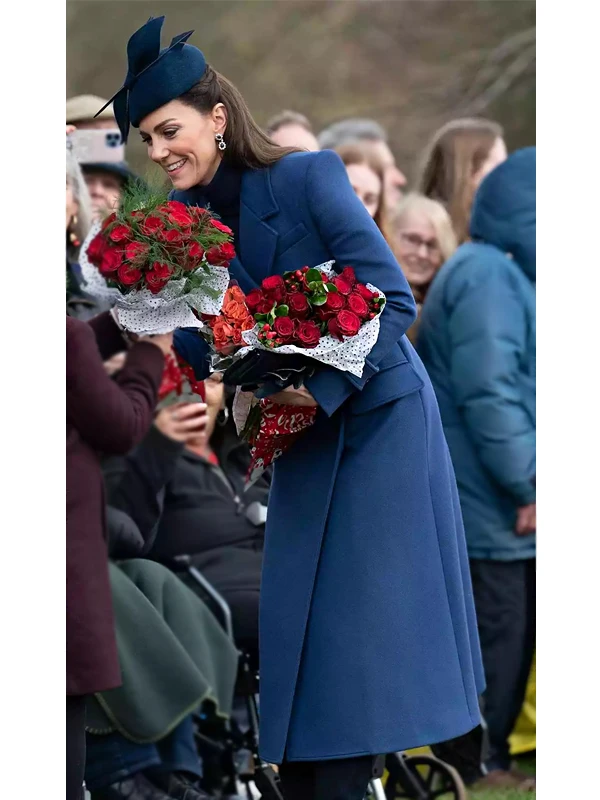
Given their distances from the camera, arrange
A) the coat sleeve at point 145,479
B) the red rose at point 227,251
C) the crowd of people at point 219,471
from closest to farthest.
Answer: the red rose at point 227,251
the crowd of people at point 219,471
the coat sleeve at point 145,479

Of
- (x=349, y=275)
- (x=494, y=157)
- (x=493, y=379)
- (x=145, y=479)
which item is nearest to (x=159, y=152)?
(x=349, y=275)

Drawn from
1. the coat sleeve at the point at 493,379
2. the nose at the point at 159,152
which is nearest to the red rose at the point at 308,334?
the nose at the point at 159,152

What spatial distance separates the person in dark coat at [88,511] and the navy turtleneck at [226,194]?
0.81 meters

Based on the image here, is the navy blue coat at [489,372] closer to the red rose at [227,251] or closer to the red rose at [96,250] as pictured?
the red rose at [96,250]

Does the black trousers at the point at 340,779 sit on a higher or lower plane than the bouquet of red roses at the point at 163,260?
lower

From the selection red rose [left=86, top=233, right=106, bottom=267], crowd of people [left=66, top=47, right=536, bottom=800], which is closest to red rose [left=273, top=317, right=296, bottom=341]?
red rose [left=86, top=233, right=106, bottom=267]

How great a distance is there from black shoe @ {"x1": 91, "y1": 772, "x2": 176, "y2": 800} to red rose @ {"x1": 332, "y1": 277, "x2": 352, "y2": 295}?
6.50 feet

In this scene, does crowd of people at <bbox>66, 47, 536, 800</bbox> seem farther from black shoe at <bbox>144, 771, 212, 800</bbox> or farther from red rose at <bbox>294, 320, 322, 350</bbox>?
red rose at <bbox>294, 320, 322, 350</bbox>

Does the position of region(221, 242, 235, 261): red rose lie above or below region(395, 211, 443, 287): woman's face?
above

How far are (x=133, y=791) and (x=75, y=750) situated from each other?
1.61 feet

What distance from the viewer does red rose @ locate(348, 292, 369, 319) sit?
316 centimetres

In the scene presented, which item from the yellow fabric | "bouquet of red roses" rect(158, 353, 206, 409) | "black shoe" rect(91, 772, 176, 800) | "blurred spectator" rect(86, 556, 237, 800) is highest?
"bouquet of red roses" rect(158, 353, 206, 409)

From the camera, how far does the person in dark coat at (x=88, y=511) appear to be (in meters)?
4.05

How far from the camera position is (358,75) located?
5109mm
